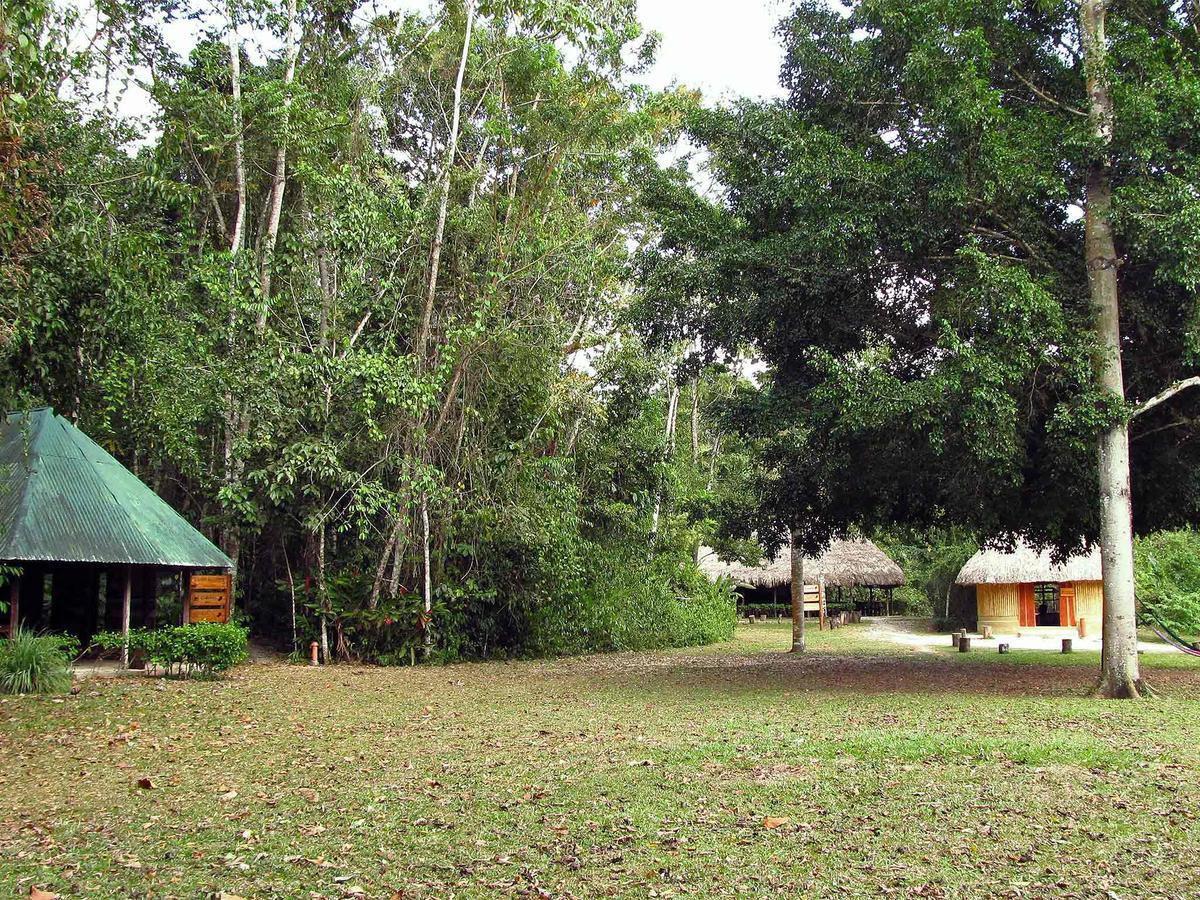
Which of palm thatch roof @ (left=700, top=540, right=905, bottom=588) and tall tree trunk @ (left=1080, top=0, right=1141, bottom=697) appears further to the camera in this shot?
palm thatch roof @ (left=700, top=540, right=905, bottom=588)

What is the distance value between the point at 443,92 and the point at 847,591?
27.4m

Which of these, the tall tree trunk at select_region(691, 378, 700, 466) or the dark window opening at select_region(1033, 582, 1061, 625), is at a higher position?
the tall tree trunk at select_region(691, 378, 700, 466)

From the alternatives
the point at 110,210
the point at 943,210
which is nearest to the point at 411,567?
the point at 110,210

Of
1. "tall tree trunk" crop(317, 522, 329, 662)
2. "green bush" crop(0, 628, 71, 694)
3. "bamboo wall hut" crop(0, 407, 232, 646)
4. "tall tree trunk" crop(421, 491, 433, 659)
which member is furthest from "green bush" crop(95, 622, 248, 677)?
"tall tree trunk" crop(421, 491, 433, 659)

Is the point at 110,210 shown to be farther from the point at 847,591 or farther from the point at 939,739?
the point at 847,591

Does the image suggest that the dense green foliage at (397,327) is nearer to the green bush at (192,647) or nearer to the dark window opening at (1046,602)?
the green bush at (192,647)

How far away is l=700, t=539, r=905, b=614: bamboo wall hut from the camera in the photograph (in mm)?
34562

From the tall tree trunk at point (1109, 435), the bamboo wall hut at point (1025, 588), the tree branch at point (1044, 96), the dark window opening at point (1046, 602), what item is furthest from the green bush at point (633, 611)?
the tree branch at point (1044, 96)

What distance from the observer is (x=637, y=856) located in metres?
4.86

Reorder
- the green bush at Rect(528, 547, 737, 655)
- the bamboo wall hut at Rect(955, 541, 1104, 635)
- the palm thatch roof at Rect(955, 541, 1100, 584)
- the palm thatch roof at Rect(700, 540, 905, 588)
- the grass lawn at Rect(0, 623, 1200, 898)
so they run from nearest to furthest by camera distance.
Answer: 1. the grass lawn at Rect(0, 623, 1200, 898)
2. the green bush at Rect(528, 547, 737, 655)
3. the palm thatch roof at Rect(955, 541, 1100, 584)
4. the bamboo wall hut at Rect(955, 541, 1104, 635)
5. the palm thatch roof at Rect(700, 540, 905, 588)

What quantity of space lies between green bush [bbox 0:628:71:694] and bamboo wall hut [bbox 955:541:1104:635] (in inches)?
959

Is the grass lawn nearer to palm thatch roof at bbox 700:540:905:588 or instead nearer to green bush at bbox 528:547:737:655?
green bush at bbox 528:547:737:655

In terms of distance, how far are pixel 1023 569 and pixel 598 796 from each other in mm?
25130

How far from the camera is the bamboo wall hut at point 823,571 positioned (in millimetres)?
34562
